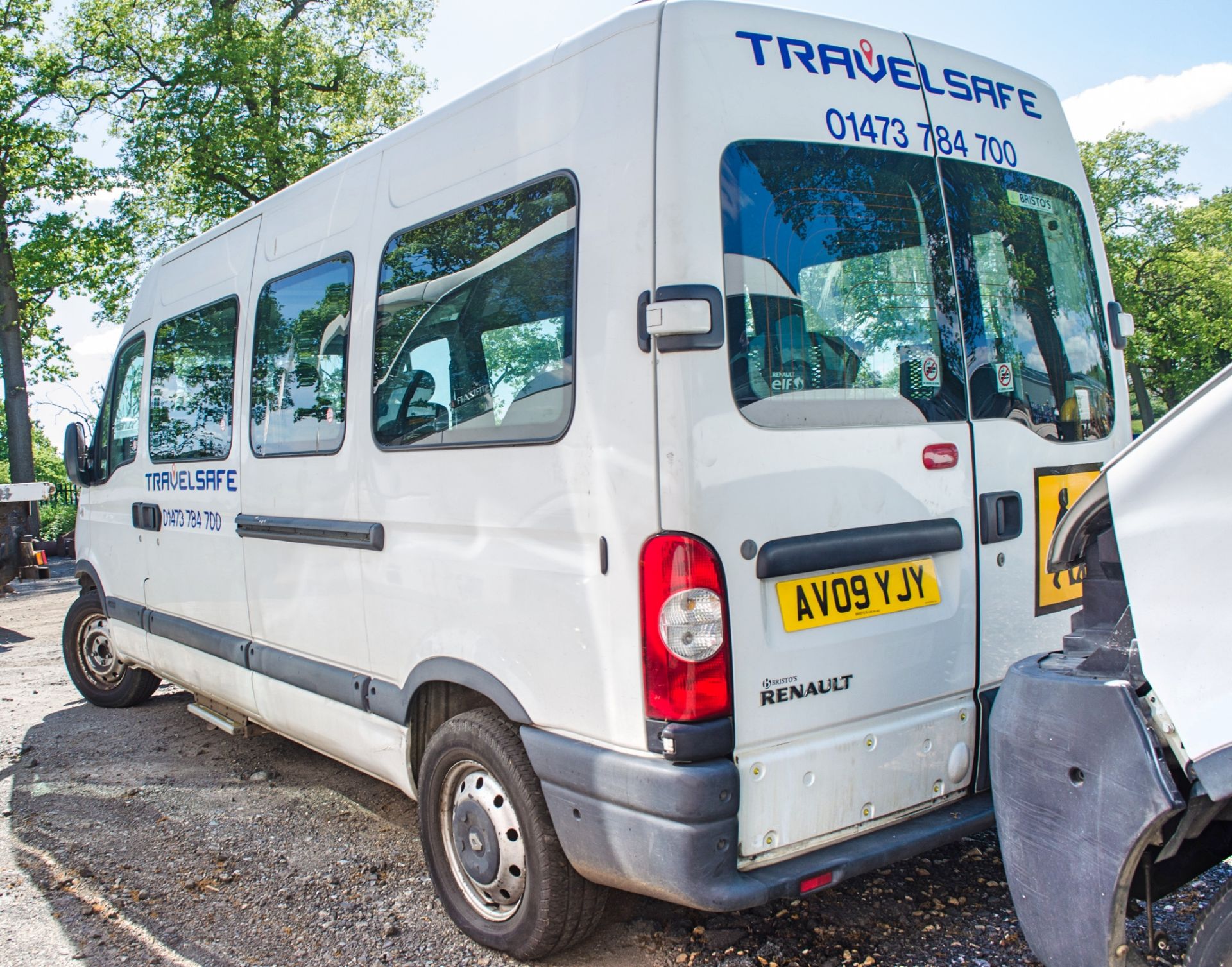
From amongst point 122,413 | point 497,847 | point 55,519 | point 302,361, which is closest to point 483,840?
point 497,847

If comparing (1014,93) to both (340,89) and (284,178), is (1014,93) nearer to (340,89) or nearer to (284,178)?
(284,178)

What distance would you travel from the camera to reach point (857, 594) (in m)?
2.65

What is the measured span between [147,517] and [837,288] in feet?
13.0

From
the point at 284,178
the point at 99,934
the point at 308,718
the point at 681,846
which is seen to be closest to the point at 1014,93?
the point at 681,846

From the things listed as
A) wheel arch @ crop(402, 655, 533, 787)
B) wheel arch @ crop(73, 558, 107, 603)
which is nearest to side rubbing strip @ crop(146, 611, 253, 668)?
wheel arch @ crop(73, 558, 107, 603)

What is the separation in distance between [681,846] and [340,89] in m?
20.1

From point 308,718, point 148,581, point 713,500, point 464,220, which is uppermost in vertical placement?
point 464,220

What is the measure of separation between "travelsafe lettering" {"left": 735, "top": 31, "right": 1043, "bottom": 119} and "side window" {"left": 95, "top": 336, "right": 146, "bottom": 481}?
13.0 feet

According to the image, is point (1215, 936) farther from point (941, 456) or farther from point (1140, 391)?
point (1140, 391)

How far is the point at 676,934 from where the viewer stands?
3.04m

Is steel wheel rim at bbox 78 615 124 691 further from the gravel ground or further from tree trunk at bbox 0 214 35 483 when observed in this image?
tree trunk at bbox 0 214 35 483

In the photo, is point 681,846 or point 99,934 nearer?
point 681,846

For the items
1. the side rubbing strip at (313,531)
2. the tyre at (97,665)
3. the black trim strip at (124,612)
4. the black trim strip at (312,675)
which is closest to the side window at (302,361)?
the side rubbing strip at (313,531)

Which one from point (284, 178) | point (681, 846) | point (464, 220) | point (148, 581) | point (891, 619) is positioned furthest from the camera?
point (284, 178)
